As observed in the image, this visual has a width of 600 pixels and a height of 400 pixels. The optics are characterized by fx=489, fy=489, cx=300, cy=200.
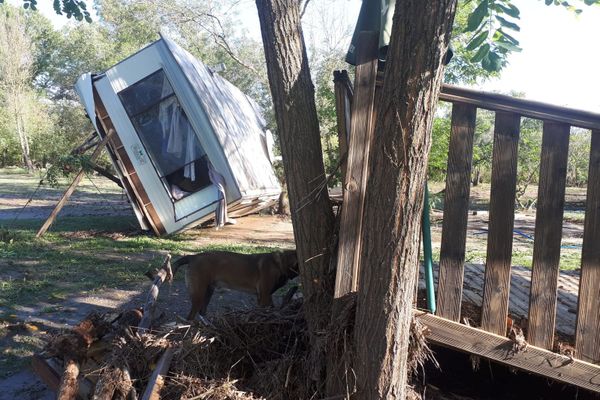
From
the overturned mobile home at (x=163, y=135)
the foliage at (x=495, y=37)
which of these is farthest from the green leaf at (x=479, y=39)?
the overturned mobile home at (x=163, y=135)

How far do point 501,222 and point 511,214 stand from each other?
3.2 inches

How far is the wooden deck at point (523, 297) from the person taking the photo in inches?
139

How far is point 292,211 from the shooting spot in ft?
10.3

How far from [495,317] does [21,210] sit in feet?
56.7

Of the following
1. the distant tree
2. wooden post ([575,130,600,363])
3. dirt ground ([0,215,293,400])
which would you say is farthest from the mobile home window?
the distant tree

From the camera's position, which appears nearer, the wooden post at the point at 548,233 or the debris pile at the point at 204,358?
the wooden post at the point at 548,233

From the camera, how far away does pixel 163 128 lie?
1169 centimetres

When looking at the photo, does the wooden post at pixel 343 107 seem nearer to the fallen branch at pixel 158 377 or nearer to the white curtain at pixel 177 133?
the fallen branch at pixel 158 377

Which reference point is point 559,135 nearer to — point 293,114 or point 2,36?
point 293,114

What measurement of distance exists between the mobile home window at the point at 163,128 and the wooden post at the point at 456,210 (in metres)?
9.14

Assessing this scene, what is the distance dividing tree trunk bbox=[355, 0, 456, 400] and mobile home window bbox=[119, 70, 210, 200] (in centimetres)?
941

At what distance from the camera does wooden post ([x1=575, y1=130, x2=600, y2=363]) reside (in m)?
2.85

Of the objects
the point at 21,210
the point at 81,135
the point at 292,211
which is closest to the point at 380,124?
the point at 292,211

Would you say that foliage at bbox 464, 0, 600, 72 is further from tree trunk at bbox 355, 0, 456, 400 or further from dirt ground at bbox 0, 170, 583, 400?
dirt ground at bbox 0, 170, 583, 400
